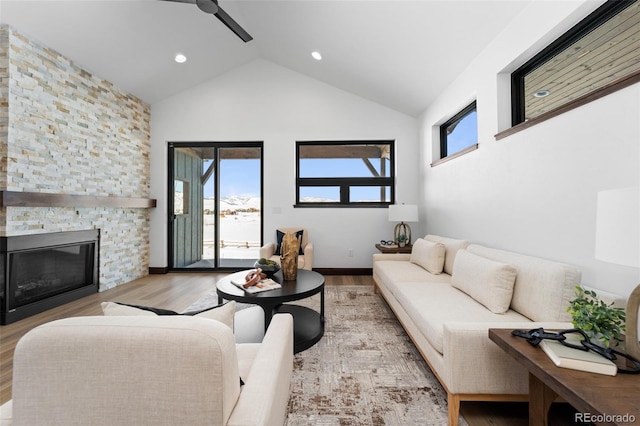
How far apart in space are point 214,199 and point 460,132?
3948mm

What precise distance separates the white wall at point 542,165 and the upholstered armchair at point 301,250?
1.92 m

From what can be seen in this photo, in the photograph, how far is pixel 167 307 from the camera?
324 centimetres

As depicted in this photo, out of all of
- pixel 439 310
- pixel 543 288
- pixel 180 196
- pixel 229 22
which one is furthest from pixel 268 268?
pixel 180 196

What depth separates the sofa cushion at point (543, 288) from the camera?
5.16ft

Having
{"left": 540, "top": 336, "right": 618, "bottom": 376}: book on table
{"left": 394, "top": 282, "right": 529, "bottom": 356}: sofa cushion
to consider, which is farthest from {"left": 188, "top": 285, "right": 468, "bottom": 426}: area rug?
{"left": 540, "top": 336, "right": 618, "bottom": 376}: book on table

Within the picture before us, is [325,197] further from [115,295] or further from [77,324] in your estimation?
[77,324]

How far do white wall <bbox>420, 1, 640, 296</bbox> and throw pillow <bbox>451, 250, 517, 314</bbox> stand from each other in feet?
1.24

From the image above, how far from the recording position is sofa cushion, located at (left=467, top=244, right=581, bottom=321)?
157 cm

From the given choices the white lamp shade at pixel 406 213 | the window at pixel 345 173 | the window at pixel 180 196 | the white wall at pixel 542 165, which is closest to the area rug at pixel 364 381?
the white wall at pixel 542 165

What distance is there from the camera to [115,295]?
3.63m

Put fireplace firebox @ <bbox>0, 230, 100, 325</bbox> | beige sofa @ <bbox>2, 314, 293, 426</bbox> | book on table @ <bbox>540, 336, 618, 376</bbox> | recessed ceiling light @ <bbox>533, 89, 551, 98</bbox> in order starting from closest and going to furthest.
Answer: beige sofa @ <bbox>2, 314, 293, 426</bbox>, book on table @ <bbox>540, 336, 618, 376</bbox>, recessed ceiling light @ <bbox>533, 89, 551, 98</bbox>, fireplace firebox @ <bbox>0, 230, 100, 325</bbox>

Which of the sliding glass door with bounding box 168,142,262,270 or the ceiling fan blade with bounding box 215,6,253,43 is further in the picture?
the sliding glass door with bounding box 168,142,262,270

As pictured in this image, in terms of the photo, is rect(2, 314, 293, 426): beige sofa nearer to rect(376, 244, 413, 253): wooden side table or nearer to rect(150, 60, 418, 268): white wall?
rect(376, 244, 413, 253): wooden side table

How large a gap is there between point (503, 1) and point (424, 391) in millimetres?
2806
